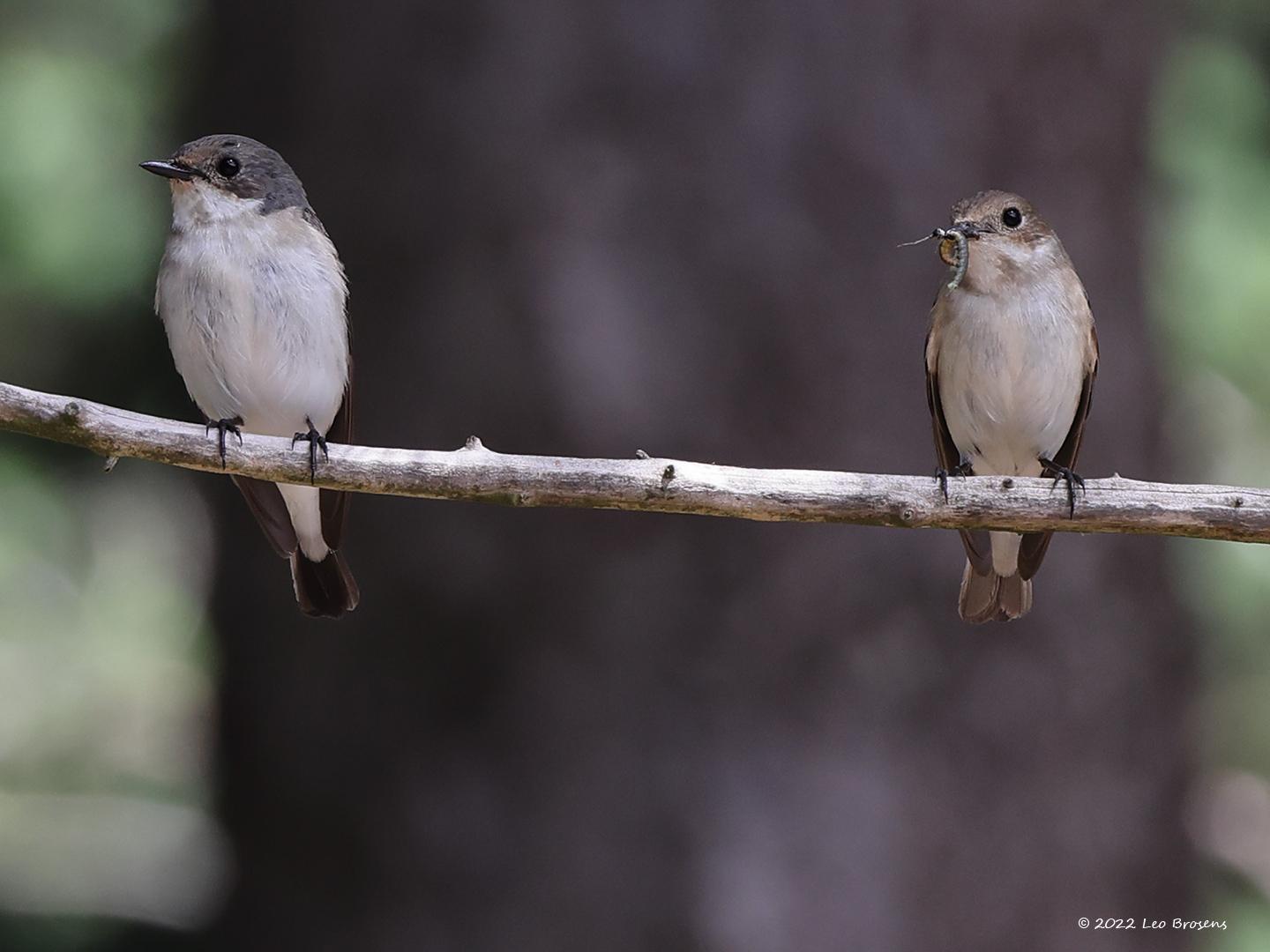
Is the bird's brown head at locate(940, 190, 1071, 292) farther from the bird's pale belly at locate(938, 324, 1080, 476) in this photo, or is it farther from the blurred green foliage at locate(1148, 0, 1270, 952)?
the blurred green foliage at locate(1148, 0, 1270, 952)

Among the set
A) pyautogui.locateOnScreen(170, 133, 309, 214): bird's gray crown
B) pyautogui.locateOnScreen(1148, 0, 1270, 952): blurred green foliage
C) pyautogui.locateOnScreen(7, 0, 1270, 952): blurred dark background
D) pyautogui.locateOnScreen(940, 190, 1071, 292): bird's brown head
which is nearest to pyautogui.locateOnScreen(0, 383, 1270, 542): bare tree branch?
pyautogui.locateOnScreen(170, 133, 309, 214): bird's gray crown

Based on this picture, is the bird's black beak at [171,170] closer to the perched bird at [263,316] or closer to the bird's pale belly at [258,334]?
the perched bird at [263,316]

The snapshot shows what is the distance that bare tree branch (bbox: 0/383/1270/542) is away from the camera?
2689 millimetres

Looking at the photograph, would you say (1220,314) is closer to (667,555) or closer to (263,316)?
(667,555)

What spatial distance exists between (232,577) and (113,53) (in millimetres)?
3396

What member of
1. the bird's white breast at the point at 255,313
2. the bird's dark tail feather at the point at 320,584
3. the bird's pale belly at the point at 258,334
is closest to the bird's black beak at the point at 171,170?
the bird's white breast at the point at 255,313

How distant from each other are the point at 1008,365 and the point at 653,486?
2.03 meters

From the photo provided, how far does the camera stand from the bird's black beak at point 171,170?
9.48 feet

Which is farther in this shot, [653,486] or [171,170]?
[171,170]

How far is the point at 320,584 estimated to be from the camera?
13.0 ft

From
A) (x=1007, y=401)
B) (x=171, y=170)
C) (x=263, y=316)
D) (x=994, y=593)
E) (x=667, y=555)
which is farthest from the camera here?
(x=667, y=555)

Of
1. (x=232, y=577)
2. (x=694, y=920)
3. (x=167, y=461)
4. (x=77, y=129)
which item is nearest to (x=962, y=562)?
(x=694, y=920)

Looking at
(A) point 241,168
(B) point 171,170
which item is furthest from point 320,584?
(B) point 171,170

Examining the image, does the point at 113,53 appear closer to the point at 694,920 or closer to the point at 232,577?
the point at 232,577
